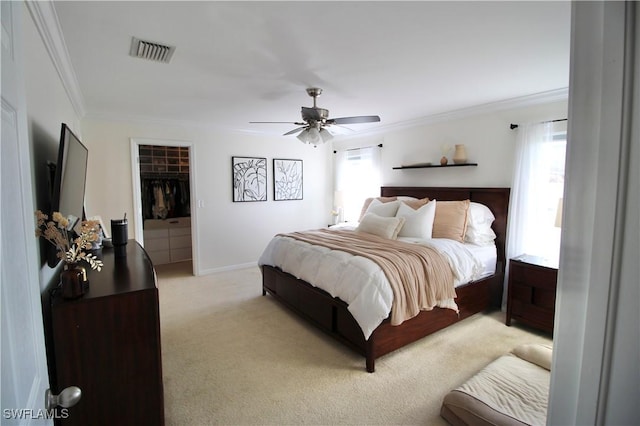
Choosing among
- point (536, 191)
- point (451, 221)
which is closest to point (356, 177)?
point (451, 221)

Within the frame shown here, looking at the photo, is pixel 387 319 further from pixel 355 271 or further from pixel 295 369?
pixel 295 369

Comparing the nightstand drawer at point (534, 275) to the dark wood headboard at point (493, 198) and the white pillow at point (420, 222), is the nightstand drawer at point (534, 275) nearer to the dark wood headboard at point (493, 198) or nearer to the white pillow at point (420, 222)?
the dark wood headboard at point (493, 198)

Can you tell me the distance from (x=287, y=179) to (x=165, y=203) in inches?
96.9

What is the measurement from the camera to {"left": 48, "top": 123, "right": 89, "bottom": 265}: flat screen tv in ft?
5.05

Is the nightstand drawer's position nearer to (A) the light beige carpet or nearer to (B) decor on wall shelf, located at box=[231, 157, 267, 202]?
(A) the light beige carpet

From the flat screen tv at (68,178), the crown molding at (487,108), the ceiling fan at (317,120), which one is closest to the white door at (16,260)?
the flat screen tv at (68,178)

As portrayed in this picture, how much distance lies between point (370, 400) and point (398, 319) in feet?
2.02

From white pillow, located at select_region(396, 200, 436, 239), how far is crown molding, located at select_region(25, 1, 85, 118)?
3.52 metres

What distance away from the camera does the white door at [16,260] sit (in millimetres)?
600

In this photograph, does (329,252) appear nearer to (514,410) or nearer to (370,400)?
(370,400)

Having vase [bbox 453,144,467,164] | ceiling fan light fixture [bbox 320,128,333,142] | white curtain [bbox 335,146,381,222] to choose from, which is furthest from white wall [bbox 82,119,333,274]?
vase [bbox 453,144,467,164]

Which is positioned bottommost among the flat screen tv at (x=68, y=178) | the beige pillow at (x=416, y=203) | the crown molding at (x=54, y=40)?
the beige pillow at (x=416, y=203)

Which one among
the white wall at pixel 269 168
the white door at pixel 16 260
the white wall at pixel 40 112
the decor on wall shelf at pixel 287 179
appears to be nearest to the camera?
the white door at pixel 16 260

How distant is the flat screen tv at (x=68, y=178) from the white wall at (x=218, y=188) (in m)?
2.25
